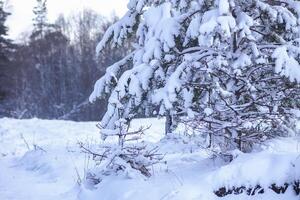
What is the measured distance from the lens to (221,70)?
6562 millimetres

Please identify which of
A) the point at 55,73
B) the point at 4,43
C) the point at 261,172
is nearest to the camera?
the point at 261,172

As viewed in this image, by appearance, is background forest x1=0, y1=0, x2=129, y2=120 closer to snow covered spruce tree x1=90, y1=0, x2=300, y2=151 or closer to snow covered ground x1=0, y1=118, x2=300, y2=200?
snow covered ground x1=0, y1=118, x2=300, y2=200

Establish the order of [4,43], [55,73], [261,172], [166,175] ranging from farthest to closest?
[55,73] → [4,43] → [166,175] → [261,172]

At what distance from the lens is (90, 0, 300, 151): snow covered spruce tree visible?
6.43m

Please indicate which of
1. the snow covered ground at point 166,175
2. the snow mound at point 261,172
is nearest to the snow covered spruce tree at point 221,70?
the snow covered ground at point 166,175

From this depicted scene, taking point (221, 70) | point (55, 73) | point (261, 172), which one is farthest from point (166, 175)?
point (55, 73)

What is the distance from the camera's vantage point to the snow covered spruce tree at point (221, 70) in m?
6.43

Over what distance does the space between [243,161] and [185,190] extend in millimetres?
669

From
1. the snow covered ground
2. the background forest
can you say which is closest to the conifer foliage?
the background forest

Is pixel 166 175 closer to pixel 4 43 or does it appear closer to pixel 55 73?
pixel 4 43

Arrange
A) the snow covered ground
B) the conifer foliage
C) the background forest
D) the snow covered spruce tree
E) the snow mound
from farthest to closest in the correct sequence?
the background forest → the conifer foliage → the snow covered spruce tree → the snow covered ground → the snow mound

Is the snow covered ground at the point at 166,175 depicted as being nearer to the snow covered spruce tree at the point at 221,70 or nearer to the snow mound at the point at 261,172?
the snow mound at the point at 261,172

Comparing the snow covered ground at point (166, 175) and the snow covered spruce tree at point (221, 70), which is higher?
the snow covered spruce tree at point (221, 70)

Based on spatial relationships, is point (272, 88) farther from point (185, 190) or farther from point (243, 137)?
point (185, 190)
